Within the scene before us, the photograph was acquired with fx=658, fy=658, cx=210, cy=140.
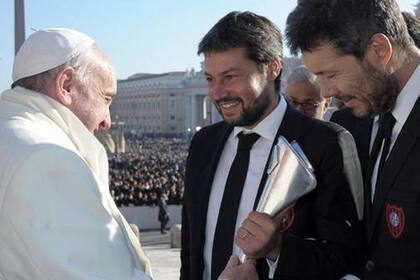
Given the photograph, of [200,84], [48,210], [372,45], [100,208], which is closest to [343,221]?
[372,45]

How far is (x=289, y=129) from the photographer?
2.96 meters

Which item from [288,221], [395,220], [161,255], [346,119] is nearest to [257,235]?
[288,221]

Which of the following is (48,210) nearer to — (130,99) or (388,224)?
(388,224)

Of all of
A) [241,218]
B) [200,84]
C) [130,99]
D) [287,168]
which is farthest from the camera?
[130,99]

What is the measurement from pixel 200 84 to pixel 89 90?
127 m

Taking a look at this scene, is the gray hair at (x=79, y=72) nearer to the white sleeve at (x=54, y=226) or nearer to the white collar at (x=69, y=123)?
the white collar at (x=69, y=123)

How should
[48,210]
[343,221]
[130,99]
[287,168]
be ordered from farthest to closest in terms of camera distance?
[130,99] < [343,221] < [287,168] < [48,210]

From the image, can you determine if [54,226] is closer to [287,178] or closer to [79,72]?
[79,72]

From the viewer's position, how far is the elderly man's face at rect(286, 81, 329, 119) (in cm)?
519

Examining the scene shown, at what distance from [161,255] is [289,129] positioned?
11.7m

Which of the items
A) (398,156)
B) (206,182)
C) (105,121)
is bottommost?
(206,182)

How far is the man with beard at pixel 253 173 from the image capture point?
2.70 meters

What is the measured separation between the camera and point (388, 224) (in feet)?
7.97

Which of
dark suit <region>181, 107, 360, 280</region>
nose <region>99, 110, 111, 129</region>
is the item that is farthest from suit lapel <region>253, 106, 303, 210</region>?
nose <region>99, 110, 111, 129</region>
